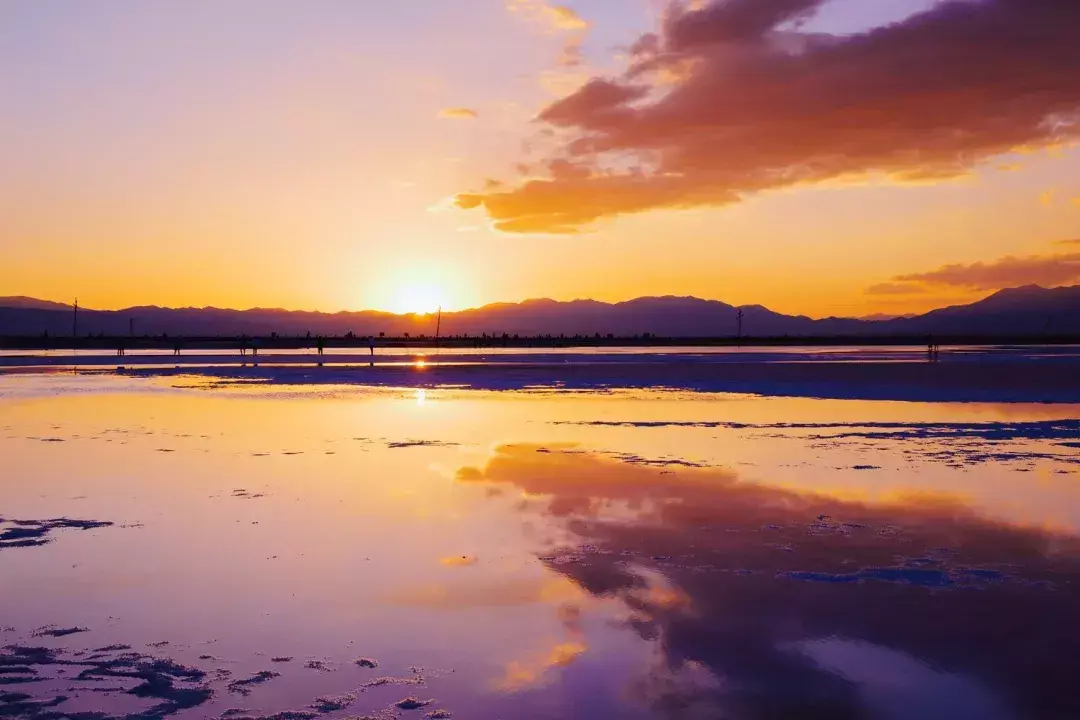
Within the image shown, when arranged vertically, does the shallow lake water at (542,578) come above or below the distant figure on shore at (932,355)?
below

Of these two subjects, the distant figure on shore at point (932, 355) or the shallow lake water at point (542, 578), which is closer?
the shallow lake water at point (542, 578)

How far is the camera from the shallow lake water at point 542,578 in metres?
6.71

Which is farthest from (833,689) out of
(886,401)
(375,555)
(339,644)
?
(886,401)

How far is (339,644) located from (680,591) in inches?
141

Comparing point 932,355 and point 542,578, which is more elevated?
point 932,355

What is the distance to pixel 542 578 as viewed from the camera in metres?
9.64

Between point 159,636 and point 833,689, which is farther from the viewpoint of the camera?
point 159,636

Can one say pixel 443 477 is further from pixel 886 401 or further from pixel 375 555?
Result: pixel 886 401

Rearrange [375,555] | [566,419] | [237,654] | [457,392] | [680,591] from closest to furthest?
[237,654], [680,591], [375,555], [566,419], [457,392]

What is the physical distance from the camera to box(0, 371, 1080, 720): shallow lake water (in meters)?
6.71

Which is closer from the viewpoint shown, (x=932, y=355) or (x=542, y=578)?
(x=542, y=578)

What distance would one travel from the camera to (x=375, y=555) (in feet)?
34.8

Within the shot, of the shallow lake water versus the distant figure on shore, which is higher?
the distant figure on shore

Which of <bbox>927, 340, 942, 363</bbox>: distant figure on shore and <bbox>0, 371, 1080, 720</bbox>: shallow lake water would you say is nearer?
<bbox>0, 371, 1080, 720</bbox>: shallow lake water
